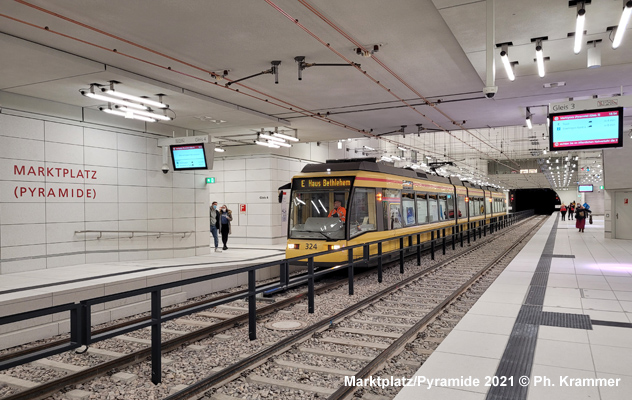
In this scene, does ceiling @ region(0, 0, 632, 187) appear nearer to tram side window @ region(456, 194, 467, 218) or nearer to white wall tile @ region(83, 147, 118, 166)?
white wall tile @ region(83, 147, 118, 166)

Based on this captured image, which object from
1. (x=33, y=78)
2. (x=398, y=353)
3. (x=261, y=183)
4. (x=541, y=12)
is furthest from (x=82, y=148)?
(x=541, y=12)

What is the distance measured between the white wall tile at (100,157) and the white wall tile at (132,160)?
0.50ft

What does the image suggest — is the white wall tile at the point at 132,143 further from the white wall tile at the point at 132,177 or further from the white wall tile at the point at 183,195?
the white wall tile at the point at 183,195

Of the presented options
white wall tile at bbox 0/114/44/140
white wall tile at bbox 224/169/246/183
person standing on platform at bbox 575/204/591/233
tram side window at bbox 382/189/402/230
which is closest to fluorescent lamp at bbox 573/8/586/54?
tram side window at bbox 382/189/402/230

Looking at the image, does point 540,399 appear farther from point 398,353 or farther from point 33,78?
point 33,78

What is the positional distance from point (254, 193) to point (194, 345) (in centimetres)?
1205

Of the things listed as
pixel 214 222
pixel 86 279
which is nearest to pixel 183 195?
pixel 214 222

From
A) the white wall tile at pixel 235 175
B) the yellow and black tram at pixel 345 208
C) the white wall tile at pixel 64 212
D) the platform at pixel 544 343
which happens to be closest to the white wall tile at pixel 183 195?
the white wall tile at pixel 64 212

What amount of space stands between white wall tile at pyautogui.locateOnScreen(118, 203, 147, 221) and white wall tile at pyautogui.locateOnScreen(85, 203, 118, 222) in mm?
190

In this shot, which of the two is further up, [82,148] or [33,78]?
[33,78]

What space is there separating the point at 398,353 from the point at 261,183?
506 inches

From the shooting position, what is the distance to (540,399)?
3689 mm

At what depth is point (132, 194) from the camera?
39.7 feet

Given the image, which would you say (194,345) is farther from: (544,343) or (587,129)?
(587,129)
